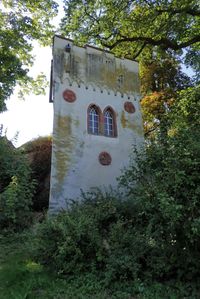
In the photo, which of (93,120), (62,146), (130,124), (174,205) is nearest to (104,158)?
(93,120)

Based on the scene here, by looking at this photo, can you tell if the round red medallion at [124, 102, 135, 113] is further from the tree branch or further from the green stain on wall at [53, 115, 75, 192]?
the tree branch

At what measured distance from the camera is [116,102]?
14719mm

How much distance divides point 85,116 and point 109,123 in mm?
1435

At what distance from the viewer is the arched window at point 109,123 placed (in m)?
14.1

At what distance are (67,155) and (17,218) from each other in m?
3.38

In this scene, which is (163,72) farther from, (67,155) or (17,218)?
(17,218)

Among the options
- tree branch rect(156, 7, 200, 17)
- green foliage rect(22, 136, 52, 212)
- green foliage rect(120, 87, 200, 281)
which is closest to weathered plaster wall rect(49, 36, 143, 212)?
green foliage rect(22, 136, 52, 212)

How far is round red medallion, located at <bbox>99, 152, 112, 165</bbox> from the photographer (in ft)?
43.5

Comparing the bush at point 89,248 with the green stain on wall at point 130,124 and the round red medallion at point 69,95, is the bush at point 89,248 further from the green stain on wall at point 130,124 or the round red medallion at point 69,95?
the green stain on wall at point 130,124

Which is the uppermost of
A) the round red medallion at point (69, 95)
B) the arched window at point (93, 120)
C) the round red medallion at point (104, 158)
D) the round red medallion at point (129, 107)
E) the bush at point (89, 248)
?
the round red medallion at point (129, 107)

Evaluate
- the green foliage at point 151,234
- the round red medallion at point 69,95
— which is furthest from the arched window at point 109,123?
the green foliage at point 151,234

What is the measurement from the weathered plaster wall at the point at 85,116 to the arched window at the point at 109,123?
0.25 meters

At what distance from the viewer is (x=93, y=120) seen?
13914mm

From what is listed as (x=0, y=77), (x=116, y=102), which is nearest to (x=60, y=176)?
(x=116, y=102)
